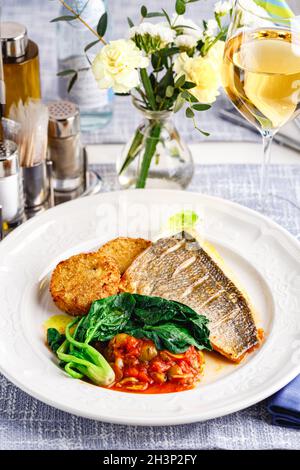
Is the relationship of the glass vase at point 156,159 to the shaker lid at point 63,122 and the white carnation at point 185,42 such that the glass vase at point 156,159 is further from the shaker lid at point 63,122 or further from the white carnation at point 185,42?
the white carnation at point 185,42

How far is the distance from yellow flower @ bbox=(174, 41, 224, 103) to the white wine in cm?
11

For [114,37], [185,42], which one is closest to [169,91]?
[185,42]

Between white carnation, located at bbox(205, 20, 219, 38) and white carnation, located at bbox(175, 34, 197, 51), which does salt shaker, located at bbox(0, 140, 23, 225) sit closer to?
white carnation, located at bbox(175, 34, 197, 51)

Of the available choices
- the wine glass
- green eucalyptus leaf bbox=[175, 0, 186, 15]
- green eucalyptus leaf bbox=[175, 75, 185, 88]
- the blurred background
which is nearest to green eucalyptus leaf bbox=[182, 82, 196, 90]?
green eucalyptus leaf bbox=[175, 75, 185, 88]

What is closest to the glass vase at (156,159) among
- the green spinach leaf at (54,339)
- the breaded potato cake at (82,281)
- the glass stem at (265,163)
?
the glass stem at (265,163)

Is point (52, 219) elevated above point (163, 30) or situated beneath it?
situated beneath

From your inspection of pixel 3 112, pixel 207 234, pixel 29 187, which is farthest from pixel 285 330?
pixel 3 112

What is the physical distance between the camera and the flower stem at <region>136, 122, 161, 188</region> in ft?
10.8

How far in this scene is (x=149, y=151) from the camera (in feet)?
10.9

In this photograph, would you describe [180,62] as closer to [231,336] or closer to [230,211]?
[230,211]

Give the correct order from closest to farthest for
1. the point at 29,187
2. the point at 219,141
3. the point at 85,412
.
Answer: the point at 85,412
the point at 29,187
the point at 219,141
